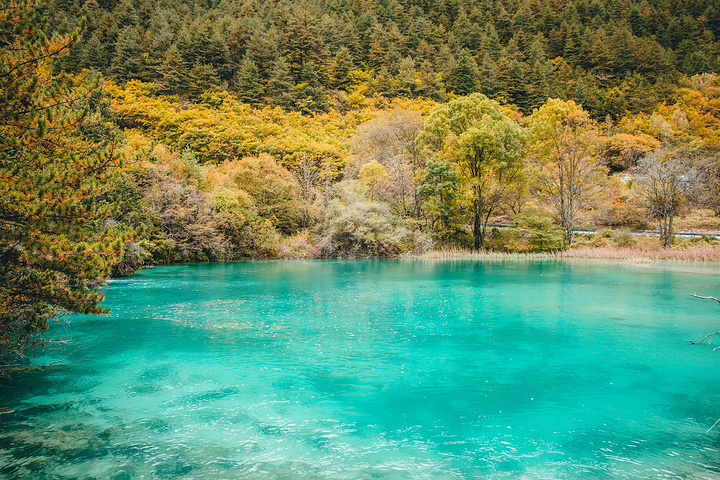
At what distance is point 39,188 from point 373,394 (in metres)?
6.12

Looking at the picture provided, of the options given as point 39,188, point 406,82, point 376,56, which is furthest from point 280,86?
point 39,188

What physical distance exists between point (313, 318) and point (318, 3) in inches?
3998

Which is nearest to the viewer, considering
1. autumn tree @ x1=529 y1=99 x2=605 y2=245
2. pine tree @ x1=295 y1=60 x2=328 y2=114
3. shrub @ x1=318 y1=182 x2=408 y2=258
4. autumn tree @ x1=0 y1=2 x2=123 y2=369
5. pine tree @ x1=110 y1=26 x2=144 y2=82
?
autumn tree @ x1=0 y1=2 x2=123 y2=369

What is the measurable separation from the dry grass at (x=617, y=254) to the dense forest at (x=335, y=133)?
1417mm

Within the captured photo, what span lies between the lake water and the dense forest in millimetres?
2082

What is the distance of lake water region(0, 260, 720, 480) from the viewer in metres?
5.89

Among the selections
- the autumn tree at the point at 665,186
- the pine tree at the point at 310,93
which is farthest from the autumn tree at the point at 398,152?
the pine tree at the point at 310,93

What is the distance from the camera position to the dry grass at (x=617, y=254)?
32.6 metres

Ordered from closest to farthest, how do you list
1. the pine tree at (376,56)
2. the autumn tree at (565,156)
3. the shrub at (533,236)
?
1. the shrub at (533,236)
2. the autumn tree at (565,156)
3. the pine tree at (376,56)

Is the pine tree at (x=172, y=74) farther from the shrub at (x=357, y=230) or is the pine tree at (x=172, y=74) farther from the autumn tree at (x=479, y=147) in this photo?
the autumn tree at (x=479, y=147)

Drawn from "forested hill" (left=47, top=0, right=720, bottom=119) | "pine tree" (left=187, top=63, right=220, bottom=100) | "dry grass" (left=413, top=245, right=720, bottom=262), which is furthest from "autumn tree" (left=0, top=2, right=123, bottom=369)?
"pine tree" (left=187, top=63, right=220, bottom=100)

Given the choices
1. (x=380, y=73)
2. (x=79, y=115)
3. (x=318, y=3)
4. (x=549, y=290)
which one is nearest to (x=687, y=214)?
(x=549, y=290)

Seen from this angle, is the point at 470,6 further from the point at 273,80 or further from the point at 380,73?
the point at 273,80

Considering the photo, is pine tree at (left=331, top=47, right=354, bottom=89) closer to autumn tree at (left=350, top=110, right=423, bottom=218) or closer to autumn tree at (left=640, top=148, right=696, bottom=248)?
autumn tree at (left=350, top=110, right=423, bottom=218)
